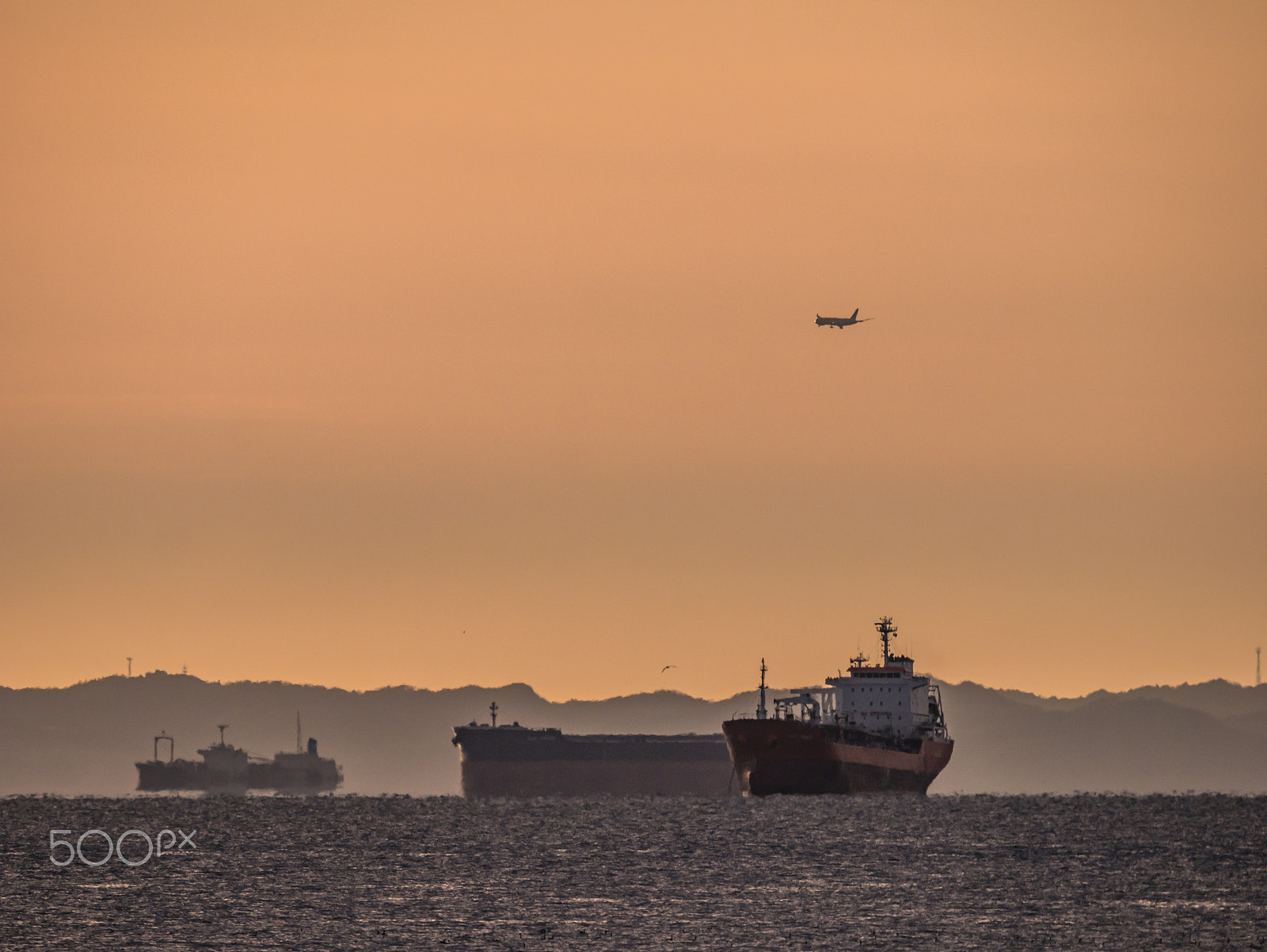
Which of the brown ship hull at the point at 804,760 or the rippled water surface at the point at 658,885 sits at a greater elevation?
the brown ship hull at the point at 804,760

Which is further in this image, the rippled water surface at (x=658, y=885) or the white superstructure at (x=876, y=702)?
the white superstructure at (x=876, y=702)

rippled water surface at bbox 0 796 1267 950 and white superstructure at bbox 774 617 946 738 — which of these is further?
white superstructure at bbox 774 617 946 738

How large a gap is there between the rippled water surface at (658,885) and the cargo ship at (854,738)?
19.7 m

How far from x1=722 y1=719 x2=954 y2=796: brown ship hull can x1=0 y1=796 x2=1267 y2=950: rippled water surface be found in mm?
19385

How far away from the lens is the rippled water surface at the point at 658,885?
199ft

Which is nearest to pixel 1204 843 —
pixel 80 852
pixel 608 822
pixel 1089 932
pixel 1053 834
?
pixel 1053 834

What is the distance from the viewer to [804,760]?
158 metres

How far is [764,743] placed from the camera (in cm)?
15900

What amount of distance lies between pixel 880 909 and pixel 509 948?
16974 mm

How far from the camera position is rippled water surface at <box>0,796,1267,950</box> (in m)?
60.7

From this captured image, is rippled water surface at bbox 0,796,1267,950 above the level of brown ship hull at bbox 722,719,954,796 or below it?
below

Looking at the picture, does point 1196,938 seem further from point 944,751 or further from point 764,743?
point 944,751

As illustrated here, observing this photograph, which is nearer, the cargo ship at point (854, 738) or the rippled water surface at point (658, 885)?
the rippled water surface at point (658, 885)

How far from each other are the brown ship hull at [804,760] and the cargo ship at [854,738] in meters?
0.06
